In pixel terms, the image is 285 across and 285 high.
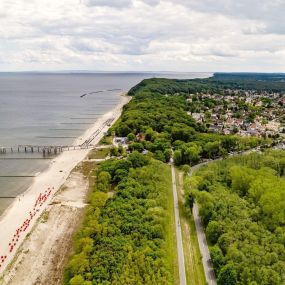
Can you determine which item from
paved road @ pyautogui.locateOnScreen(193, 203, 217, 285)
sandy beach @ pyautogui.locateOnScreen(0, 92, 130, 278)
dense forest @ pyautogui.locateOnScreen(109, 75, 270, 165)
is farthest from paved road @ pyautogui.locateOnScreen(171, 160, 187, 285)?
dense forest @ pyautogui.locateOnScreen(109, 75, 270, 165)

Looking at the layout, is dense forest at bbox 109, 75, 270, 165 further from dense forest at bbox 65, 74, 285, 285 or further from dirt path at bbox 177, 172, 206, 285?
dirt path at bbox 177, 172, 206, 285

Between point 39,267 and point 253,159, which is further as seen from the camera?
point 253,159

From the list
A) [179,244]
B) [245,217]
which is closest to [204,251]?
[179,244]

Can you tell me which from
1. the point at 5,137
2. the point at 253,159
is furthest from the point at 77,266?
the point at 5,137

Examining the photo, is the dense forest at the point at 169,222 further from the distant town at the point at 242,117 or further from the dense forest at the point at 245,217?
the distant town at the point at 242,117

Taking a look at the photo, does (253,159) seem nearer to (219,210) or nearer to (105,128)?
(219,210)

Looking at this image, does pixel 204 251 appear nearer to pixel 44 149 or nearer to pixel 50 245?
pixel 50 245
